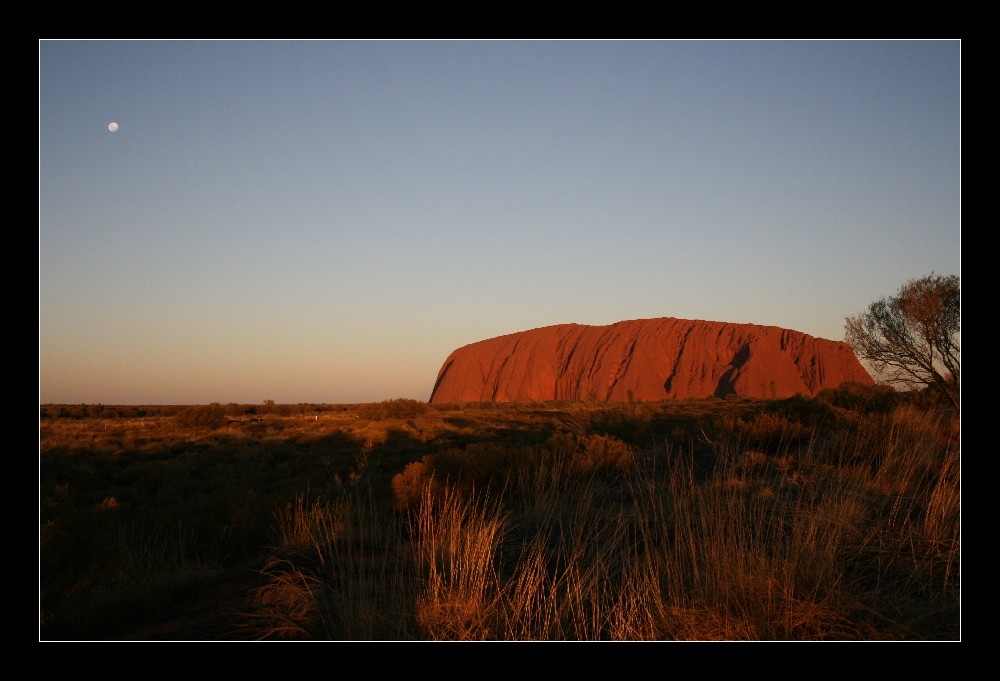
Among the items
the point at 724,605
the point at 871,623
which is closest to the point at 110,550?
the point at 724,605

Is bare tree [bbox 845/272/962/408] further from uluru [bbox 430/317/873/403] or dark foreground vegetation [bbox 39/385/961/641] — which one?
uluru [bbox 430/317/873/403]

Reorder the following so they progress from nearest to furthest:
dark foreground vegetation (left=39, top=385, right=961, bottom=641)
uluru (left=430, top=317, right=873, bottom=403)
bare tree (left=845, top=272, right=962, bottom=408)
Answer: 1. dark foreground vegetation (left=39, top=385, right=961, bottom=641)
2. bare tree (left=845, top=272, right=962, bottom=408)
3. uluru (left=430, top=317, right=873, bottom=403)

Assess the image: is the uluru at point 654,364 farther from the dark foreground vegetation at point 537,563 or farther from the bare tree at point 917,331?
the dark foreground vegetation at point 537,563

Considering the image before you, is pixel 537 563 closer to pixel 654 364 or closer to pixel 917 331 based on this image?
pixel 917 331

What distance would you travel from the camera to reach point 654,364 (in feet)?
228

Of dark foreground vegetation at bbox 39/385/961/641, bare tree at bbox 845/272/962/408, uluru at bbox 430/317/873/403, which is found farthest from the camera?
uluru at bbox 430/317/873/403

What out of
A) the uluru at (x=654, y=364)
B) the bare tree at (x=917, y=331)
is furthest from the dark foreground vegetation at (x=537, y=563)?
the uluru at (x=654, y=364)

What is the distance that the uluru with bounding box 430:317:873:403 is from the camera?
64.3 meters

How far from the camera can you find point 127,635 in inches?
166

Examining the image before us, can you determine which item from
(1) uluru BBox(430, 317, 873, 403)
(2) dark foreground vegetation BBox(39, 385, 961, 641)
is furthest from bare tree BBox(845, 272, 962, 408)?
(1) uluru BBox(430, 317, 873, 403)

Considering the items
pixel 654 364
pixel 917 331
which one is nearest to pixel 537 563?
pixel 917 331

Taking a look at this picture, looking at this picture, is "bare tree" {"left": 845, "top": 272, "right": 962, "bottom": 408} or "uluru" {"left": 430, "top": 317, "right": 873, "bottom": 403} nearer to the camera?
"bare tree" {"left": 845, "top": 272, "right": 962, "bottom": 408}

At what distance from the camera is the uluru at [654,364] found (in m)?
64.3
